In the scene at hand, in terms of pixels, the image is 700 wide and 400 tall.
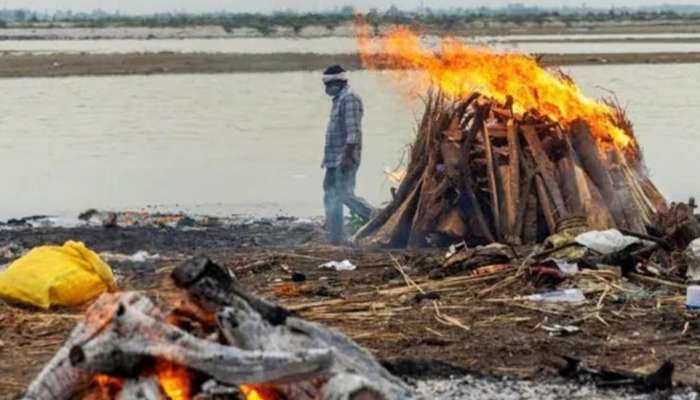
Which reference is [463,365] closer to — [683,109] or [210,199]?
[210,199]

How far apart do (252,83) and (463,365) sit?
Result: 37337 mm

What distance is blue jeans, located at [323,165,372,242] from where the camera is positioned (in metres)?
14.6

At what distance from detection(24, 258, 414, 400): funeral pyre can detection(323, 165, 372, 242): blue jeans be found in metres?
8.14

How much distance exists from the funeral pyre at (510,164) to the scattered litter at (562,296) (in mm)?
2444

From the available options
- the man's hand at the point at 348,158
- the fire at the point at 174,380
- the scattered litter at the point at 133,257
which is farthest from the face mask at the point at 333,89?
the fire at the point at 174,380

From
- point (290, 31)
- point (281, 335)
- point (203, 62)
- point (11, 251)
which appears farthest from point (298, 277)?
point (290, 31)

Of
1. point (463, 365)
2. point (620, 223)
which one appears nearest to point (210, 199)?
point (620, 223)

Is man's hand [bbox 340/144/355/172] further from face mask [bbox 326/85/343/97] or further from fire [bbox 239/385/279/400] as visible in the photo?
fire [bbox 239/385/279/400]

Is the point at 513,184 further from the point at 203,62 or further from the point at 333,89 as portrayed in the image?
the point at 203,62

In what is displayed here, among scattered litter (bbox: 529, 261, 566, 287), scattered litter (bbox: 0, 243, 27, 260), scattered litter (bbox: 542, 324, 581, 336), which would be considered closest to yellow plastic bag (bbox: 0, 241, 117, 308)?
scattered litter (bbox: 0, 243, 27, 260)

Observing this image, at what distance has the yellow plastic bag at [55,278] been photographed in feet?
33.4

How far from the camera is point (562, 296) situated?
33.1 ft

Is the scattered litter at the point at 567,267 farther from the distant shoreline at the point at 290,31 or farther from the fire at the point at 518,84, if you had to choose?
the distant shoreline at the point at 290,31

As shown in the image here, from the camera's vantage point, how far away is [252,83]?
45094 mm
